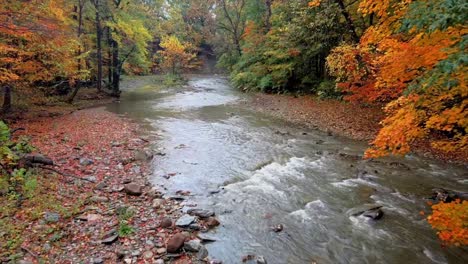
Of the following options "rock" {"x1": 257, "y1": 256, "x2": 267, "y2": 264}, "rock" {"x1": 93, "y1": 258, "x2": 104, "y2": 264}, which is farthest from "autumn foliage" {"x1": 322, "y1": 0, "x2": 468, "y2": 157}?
"rock" {"x1": 93, "y1": 258, "x2": 104, "y2": 264}

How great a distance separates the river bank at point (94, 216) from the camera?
198 inches

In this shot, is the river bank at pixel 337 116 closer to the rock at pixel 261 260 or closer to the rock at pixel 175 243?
the rock at pixel 261 260

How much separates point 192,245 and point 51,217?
8.83ft

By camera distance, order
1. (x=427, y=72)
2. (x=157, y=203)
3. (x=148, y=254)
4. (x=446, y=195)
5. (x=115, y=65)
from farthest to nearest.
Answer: (x=115, y=65)
(x=446, y=195)
(x=157, y=203)
(x=148, y=254)
(x=427, y=72)

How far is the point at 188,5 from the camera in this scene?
5247 centimetres

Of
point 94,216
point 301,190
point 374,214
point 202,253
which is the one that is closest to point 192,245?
point 202,253

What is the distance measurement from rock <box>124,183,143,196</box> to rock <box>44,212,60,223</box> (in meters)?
1.71

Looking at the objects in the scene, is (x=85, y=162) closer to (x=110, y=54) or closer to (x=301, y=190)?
(x=301, y=190)

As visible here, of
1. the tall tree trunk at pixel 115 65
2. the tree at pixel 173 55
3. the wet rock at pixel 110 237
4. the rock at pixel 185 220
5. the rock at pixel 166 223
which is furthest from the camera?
the tree at pixel 173 55

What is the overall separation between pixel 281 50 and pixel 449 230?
67.6ft

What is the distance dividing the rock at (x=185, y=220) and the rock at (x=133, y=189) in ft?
5.15

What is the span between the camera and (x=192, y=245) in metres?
5.50

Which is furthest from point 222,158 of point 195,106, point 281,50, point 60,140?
point 281,50

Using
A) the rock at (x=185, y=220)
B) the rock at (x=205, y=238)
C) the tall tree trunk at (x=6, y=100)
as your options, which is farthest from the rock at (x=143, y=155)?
the tall tree trunk at (x=6, y=100)
